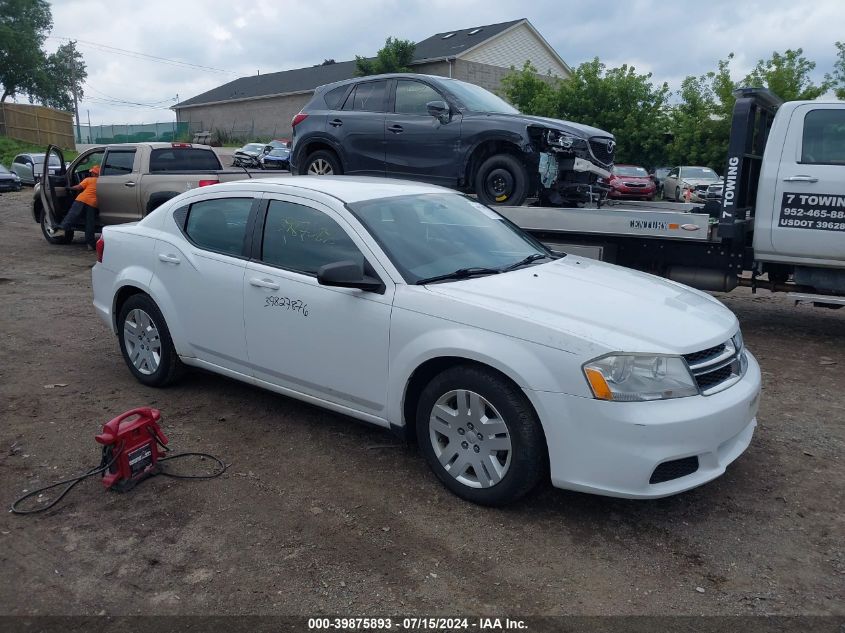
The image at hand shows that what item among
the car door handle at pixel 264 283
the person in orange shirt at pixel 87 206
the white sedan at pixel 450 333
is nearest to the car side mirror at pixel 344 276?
the white sedan at pixel 450 333

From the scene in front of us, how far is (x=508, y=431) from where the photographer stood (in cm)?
356

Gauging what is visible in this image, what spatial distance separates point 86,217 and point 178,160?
1987 millimetres

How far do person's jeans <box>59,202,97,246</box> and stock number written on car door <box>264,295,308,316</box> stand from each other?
30.5 ft

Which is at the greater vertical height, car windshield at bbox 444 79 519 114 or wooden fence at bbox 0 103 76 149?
wooden fence at bbox 0 103 76 149

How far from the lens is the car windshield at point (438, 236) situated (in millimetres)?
4203

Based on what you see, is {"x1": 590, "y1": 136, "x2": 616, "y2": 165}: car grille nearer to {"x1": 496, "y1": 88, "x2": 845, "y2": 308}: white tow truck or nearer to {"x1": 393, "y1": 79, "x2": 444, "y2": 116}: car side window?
{"x1": 496, "y1": 88, "x2": 845, "y2": 308}: white tow truck

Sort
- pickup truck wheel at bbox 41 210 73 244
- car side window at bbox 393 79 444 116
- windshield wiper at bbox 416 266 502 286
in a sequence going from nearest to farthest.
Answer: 1. windshield wiper at bbox 416 266 502 286
2. car side window at bbox 393 79 444 116
3. pickup truck wheel at bbox 41 210 73 244

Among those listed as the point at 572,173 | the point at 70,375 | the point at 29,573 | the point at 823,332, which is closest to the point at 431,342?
the point at 29,573

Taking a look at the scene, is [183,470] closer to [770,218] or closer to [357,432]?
[357,432]

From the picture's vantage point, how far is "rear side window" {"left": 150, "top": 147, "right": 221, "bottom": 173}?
12000mm

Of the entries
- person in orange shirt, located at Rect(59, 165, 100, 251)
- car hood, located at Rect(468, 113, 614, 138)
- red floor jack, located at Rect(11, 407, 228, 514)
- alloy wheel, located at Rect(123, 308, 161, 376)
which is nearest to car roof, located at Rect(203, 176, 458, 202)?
alloy wheel, located at Rect(123, 308, 161, 376)

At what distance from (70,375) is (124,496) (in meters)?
2.41

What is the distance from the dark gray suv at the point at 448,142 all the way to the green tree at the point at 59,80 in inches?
2116

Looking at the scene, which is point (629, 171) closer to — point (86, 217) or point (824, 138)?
point (86, 217)
